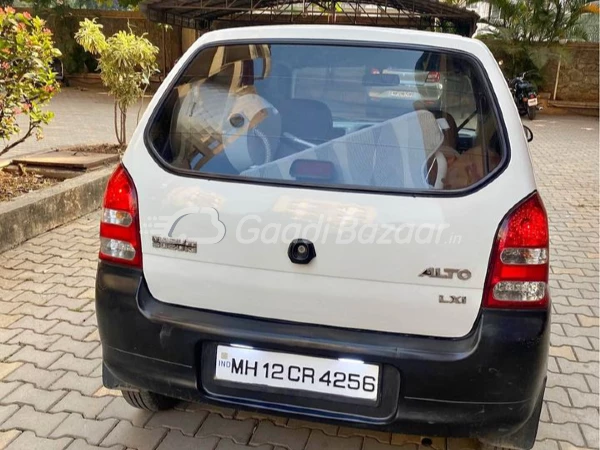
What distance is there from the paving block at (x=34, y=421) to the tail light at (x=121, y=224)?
869mm

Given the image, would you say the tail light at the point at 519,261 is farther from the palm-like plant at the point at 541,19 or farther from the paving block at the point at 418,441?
the palm-like plant at the point at 541,19

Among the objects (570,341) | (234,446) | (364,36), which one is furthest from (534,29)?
(234,446)

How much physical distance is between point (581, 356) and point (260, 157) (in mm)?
2290

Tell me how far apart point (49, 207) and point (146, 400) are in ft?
9.62

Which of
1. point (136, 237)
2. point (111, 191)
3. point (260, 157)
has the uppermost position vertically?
point (260, 157)

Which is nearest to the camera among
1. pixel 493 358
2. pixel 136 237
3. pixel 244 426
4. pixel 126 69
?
pixel 493 358

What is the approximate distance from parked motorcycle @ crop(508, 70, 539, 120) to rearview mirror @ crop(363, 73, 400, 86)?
12836mm

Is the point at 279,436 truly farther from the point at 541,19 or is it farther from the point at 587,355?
the point at 541,19

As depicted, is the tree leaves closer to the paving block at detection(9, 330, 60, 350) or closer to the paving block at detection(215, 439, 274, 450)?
the paving block at detection(9, 330, 60, 350)

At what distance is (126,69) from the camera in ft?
21.8

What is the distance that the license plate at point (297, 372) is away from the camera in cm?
194

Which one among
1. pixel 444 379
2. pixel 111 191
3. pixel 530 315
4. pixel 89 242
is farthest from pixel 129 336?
pixel 89 242

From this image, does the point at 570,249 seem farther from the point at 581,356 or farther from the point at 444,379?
the point at 444,379

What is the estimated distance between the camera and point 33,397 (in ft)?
8.93
